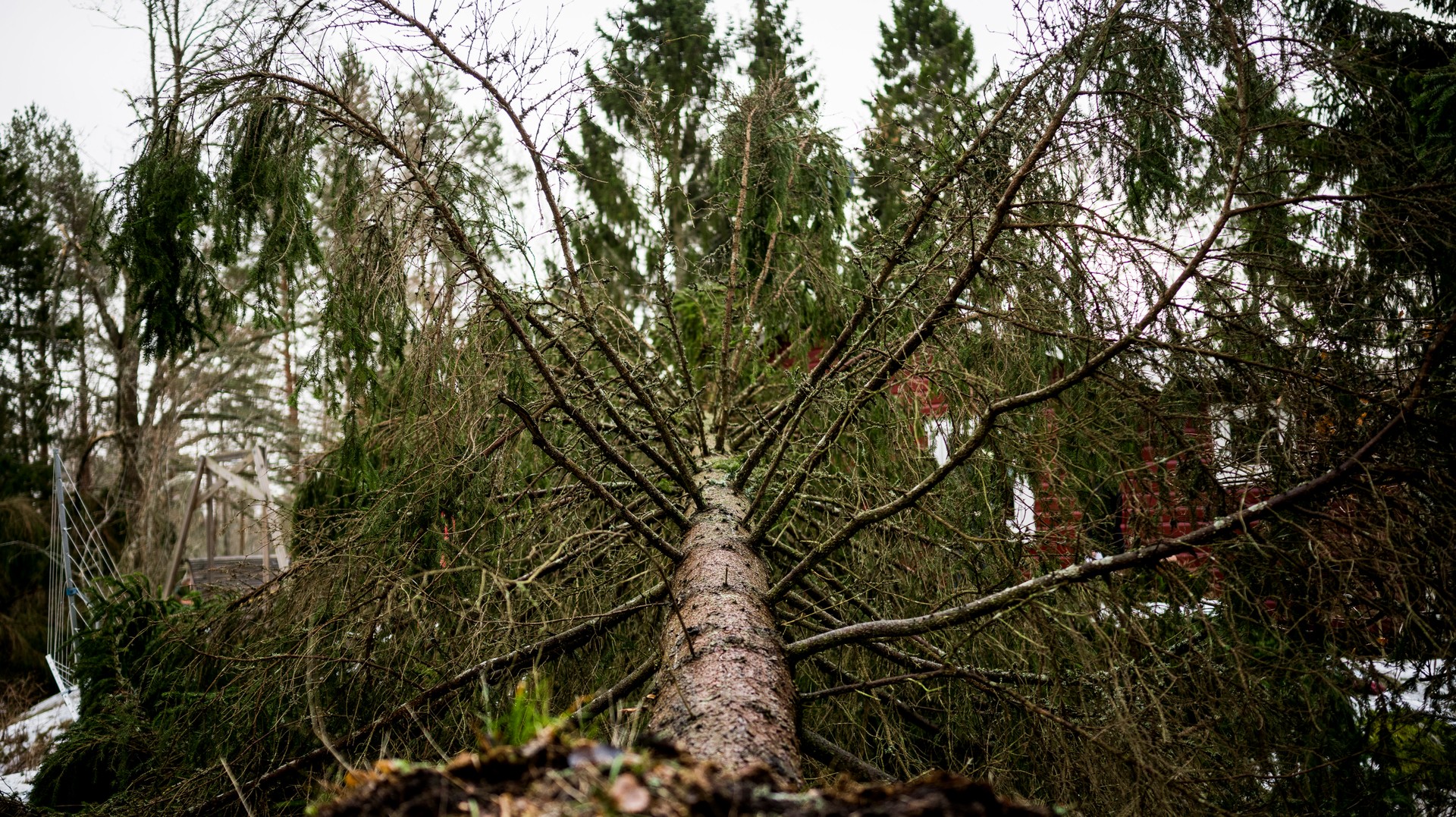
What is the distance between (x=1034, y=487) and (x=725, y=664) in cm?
145

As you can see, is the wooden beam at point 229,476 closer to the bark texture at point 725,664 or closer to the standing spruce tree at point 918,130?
→ the bark texture at point 725,664

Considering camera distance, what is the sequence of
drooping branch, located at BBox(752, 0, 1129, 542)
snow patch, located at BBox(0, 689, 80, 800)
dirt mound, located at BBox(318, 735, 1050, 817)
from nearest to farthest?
1. dirt mound, located at BBox(318, 735, 1050, 817)
2. drooping branch, located at BBox(752, 0, 1129, 542)
3. snow patch, located at BBox(0, 689, 80, 800)

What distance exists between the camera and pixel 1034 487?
10.7 ft

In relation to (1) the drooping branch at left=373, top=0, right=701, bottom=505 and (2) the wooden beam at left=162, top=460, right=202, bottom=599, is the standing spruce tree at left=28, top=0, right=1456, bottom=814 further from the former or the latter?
(2) the wooden beam at left=162, top=460, right=202, bottom=599

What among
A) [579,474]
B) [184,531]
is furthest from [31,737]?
[579,474]

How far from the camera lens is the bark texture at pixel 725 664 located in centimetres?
209

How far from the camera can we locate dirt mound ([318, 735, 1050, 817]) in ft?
3.68

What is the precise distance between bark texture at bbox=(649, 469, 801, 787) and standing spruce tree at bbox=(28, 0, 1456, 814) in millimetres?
16

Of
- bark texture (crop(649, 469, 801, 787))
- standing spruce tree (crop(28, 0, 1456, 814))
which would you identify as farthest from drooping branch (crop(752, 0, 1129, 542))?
bark texture (crop(649, 469, 801, 787))

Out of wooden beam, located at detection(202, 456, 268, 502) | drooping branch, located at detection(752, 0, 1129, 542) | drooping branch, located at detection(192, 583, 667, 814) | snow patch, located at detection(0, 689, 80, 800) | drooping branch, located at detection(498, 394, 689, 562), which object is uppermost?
wooden beam, located at detection(202, 456, 268, 502)

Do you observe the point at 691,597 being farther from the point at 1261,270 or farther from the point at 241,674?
the point at 1261,270

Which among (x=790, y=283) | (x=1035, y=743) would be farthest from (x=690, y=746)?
(x=790, y=283)

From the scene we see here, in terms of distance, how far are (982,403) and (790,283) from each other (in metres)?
2.40

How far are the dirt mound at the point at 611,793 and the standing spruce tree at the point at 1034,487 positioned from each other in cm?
84
